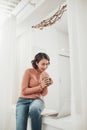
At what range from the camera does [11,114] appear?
6.55ft

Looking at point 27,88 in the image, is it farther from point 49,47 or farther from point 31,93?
point 49,47

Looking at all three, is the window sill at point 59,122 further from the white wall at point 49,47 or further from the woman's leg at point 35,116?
the white wall at point 49,47

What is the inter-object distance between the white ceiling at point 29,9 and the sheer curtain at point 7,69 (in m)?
0.13

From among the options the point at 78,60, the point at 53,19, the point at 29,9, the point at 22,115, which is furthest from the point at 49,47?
the point at 78,60

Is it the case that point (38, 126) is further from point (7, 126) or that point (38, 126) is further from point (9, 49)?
point (9, 49)

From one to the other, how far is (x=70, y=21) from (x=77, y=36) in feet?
0.46

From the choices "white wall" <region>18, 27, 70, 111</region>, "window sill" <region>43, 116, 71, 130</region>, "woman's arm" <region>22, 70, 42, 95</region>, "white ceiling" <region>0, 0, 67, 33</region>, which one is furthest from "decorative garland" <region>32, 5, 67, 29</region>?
"window sill" <region>43, 116, 71, 130</region>

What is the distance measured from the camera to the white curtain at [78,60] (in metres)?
1.16

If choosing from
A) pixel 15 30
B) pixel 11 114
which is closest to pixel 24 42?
pixel 15 30

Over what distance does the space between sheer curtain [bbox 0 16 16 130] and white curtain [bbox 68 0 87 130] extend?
103cm

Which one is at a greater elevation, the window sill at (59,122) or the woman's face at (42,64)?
the woman's face at (42,64)

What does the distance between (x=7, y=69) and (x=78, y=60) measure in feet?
3.67

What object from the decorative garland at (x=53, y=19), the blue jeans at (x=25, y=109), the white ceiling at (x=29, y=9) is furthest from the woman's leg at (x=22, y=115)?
the decorative garland at (x=53, y=19)

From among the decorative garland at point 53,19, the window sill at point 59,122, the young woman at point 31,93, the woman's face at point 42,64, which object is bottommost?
the window sill at point 59,122
